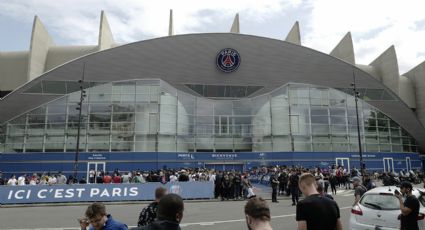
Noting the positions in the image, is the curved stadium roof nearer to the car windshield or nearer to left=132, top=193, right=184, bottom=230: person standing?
the car windshield

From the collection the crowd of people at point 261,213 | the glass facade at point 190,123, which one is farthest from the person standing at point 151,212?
the glass facade at point 190,123

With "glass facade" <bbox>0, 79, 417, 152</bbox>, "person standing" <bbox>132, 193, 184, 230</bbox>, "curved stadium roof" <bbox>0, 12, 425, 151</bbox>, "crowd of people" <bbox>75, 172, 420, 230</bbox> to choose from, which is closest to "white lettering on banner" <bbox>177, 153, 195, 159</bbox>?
"glass facade" <bbox>0, 79, 417, 152</bbox>

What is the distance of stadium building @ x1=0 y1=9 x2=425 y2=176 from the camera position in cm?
3494

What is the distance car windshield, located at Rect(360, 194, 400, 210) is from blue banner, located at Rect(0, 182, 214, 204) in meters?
12.7

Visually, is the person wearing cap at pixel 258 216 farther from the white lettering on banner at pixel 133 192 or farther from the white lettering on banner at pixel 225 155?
the white lettering on banner at pixel 225 155

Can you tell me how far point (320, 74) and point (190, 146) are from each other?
16952mm

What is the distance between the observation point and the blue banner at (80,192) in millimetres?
19234

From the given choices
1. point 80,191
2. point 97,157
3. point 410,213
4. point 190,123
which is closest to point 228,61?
point 190,123

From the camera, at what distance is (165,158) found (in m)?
34.7

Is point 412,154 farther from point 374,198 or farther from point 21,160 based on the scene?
point 21,160

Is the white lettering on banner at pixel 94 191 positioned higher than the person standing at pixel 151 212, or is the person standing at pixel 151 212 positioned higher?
the person standing at pixel 151 212

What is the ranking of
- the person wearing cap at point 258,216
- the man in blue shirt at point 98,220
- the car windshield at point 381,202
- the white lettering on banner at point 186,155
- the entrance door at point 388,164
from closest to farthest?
the person wearing cap at point 258,216
the man in blue shirt at point 98,220
the car windshield at point 381,202
the white lettering on banner at point 186,155
the entrance door at point 388,164

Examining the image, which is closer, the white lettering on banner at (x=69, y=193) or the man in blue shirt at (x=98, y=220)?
the man in blue shirt at (x=98, y=220)

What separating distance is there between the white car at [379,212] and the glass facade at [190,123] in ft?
92.0
